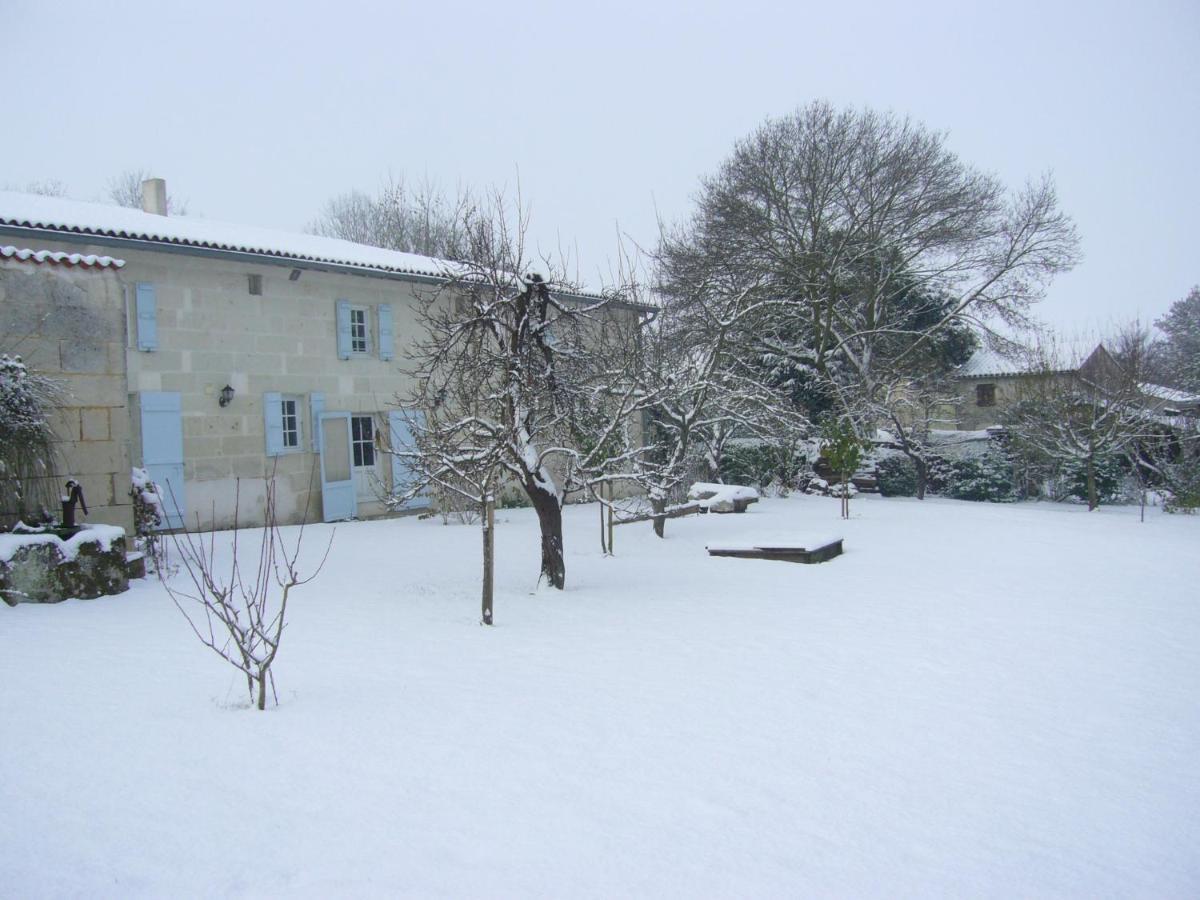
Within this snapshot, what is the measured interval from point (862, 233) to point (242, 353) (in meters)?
15.0

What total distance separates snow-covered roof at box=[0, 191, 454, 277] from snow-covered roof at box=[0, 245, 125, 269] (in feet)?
10.6

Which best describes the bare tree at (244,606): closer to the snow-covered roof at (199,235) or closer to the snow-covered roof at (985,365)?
the snow-covered roof at (199,235)

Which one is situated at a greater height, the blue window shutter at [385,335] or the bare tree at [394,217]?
the bare tree at [394,217]

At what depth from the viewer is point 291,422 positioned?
1298cm

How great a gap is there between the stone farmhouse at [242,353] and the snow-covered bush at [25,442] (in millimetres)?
574

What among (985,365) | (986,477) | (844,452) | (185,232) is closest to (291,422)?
(185,232)

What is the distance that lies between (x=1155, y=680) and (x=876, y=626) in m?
1.85

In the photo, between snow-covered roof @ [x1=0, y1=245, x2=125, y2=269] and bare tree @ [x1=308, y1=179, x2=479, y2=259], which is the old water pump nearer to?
snow-covered roof @ [x1=0, y1=245, x2=125, y2=269]

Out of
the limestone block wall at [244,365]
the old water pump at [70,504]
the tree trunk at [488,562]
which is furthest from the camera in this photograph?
the limestone block wall at [244,365]

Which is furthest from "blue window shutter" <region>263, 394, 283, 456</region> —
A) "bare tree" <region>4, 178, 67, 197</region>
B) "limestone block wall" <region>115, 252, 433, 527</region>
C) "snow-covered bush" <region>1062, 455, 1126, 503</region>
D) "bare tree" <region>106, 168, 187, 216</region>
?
"bare tree" <region>106, 168, 187, 216</region>

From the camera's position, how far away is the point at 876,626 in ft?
20.7

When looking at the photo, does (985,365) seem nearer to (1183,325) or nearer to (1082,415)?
(1082,415)

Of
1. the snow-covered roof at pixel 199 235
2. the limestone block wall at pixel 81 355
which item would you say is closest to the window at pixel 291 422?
the snow-covered roof at pixel 199 235

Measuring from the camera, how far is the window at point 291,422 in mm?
12859
